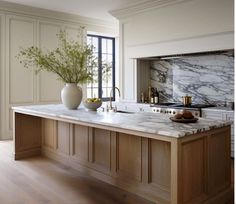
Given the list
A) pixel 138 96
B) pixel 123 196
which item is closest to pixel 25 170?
pixel 123 196

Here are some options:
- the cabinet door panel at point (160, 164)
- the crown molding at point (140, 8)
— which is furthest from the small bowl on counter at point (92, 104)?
the crown molding at point (140, 8)

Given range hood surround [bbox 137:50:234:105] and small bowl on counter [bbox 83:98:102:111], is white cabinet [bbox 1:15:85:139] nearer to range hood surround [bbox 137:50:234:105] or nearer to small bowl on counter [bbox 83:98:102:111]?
range hood surround [bbox 137:50:234:105]

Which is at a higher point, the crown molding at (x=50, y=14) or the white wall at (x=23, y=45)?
the crown molding at (x=50, y=14)

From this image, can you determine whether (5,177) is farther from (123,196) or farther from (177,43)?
(177,43)

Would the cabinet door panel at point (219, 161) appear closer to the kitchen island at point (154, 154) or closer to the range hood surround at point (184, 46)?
the kitchen island at point (154, 154)

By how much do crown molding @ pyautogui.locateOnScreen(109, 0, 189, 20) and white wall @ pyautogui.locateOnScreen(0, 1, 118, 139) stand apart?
1297mm

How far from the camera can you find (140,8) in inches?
208

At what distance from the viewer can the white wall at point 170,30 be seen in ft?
13.6

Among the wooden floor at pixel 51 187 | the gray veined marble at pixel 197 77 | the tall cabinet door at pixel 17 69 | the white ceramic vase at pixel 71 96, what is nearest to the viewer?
the wooden floor at pixel 51 187

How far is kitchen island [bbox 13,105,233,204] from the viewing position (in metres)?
2.20

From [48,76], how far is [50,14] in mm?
1340

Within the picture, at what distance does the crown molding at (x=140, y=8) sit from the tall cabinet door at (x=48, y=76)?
140cm

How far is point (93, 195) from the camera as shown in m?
2.88

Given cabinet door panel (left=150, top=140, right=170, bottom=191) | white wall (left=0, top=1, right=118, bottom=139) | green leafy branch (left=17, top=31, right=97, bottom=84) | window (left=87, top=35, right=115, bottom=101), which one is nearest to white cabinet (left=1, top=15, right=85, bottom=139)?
white wall (left=0, top=1, right=118, bottom=139)
